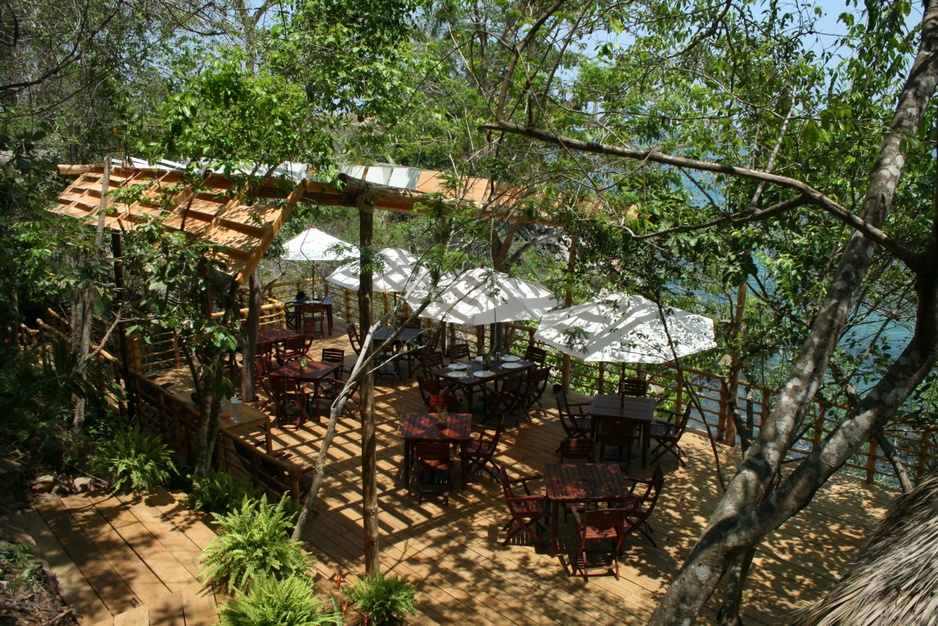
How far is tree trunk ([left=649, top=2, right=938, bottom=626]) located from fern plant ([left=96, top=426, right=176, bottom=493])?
5491 mm

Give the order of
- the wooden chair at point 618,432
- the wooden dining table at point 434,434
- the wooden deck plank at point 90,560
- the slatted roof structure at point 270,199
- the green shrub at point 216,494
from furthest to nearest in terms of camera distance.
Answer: the wooden chair at point 618,432 → the wooden dining table at point 434,434 → the green shrub at point 216,494 → the slatted roof structure at point 270,199 → the wooden deck plank at point 90,560

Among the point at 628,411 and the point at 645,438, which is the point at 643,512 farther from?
the point at 628,411

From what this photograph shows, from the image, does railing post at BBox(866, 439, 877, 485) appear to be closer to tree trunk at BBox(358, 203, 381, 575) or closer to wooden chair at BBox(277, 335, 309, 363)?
tree trunk at BBox(358, 203, 381, 575)

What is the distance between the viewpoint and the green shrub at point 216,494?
6.06 meters

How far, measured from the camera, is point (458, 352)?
11.1m

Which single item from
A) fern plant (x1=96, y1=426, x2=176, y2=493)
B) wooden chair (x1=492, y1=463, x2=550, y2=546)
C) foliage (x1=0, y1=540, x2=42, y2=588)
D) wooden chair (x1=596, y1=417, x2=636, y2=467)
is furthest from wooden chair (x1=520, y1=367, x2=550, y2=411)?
foliage (x1=0, y1=540, x2=42, y2=588)

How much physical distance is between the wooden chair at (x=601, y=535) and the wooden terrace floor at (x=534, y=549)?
122mm

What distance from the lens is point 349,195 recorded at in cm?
569

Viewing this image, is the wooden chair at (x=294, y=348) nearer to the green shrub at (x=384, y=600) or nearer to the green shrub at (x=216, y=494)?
the green shrub at (x=216, y=494)

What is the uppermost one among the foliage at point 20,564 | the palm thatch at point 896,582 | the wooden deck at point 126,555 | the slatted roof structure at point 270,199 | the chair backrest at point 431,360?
the slatted roof structure at point 270,199

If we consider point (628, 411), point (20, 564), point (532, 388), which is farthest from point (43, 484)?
point (628, 411)

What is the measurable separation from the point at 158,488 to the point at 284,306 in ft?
23.2

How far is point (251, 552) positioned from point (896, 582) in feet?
14.1

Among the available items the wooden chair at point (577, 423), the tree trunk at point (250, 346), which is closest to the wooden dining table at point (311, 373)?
the tree trunk at point (250, 346)
